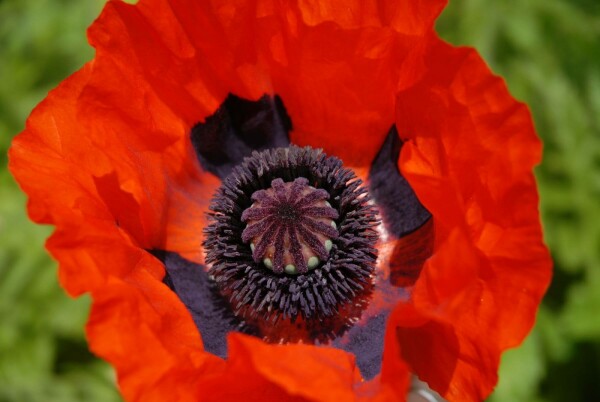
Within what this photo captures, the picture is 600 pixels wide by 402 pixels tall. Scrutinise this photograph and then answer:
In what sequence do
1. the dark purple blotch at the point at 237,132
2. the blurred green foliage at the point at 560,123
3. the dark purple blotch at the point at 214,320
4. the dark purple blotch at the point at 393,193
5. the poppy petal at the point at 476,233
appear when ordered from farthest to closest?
1. the blurred green foliage at the point at 560,123
2. the dark purple blotch at the point at 237,132
3. the dark purple blotch at the point at 393,193
4. the dark purple blotch at the point at 214,320
5. the poppy petal at the point at 476,233

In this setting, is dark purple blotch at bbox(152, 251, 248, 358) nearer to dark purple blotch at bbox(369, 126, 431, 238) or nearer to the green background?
dark purple blotch at bbox(369, 126, 431, 238)

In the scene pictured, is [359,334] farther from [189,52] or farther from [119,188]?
[189,52]

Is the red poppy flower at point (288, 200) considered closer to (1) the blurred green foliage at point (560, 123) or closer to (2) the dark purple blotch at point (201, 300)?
(2) the dark purple blotch at point (201, 300)

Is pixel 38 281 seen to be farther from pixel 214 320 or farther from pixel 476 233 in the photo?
pixel 476 233

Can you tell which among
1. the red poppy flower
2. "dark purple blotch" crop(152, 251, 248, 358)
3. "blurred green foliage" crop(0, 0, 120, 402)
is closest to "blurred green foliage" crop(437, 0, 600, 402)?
the red poppy flower

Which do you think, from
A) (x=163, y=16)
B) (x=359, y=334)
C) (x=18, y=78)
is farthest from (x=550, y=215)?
(x=18, y=78)

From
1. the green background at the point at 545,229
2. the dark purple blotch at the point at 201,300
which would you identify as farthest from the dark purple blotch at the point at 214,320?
the green background at the point at 545,229
